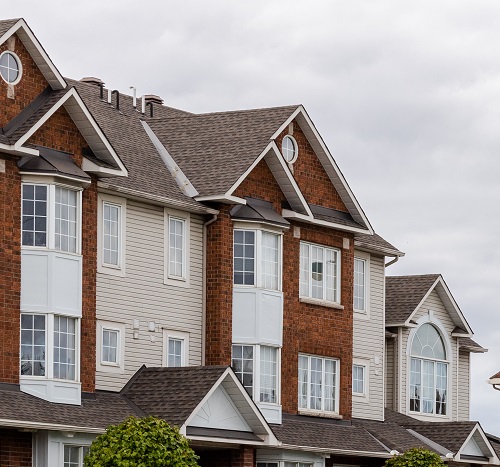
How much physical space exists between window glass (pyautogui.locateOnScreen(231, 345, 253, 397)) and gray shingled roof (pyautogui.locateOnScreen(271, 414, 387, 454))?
1.45 meters

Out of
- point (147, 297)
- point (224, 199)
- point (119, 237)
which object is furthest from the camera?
point (224, 199)

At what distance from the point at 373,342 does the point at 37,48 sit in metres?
18.0

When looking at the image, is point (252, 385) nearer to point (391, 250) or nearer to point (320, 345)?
point (320, 345)

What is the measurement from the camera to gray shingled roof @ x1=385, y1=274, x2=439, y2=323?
173 ft

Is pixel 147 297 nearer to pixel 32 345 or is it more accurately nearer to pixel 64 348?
pixel 64 348

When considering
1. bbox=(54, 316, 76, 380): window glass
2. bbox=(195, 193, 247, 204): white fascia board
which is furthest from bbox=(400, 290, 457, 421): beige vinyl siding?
bbox=(54, 316, 76, 380): window glass

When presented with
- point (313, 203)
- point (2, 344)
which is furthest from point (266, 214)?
point (2, 344)

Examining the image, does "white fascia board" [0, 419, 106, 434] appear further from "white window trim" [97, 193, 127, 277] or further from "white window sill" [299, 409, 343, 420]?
"white window sill" [299, 409, 343, 420]

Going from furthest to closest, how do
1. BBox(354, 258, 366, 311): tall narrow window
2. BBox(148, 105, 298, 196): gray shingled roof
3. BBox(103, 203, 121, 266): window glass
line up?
BBox(354, 258, 366, 311): tall narrow window
BBox(148, 105, 298, 196): gray shingled roof
BBox(103, 203, 121, 266): window glass

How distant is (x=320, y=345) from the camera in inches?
1823

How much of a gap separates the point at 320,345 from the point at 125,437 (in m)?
12.9

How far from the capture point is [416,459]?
44.7 metres

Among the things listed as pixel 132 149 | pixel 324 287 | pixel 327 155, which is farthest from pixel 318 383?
pixel 132 149

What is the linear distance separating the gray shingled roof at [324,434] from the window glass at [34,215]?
9.48 m
